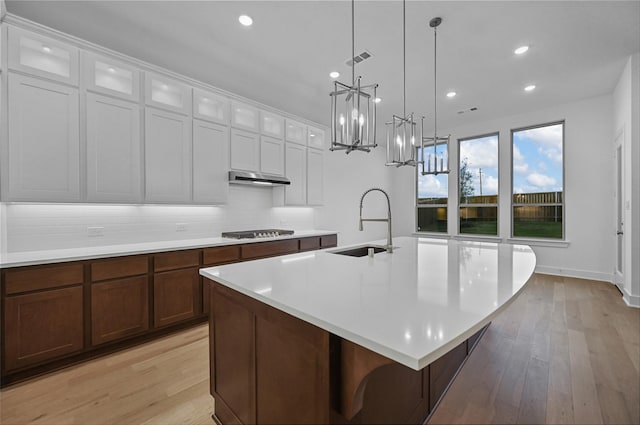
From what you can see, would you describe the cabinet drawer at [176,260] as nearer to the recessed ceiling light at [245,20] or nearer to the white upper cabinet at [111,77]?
the white upper cabinet at [111,77]

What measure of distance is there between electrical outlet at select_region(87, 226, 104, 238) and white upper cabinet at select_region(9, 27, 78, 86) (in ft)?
4.51

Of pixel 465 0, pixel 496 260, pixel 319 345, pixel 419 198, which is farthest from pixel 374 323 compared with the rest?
pixel 419 198

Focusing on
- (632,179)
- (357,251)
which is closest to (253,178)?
(357,251)

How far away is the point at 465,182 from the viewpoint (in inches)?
241

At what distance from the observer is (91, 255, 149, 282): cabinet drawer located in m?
2.31

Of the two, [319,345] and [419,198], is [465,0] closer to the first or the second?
[319,345]

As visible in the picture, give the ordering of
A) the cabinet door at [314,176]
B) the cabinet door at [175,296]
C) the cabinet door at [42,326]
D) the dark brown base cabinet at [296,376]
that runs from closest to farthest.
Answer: the dark brown base cabinet at [296,376], the cabinet door at [42,326], the cabinet door at [175,296], the cabinet door at [314,176]

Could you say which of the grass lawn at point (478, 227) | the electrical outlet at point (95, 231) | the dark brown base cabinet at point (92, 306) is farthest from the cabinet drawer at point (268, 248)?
the grass lawn at point (478, 227)

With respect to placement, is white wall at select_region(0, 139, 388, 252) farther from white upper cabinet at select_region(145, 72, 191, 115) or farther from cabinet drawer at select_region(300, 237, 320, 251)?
white upper cabinet at select_region(145, 72, 191, 115)

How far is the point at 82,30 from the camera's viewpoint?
8.16ft

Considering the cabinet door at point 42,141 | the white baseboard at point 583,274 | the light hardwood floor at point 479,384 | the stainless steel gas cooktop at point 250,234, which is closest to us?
the light hardwood floor at point 479,384

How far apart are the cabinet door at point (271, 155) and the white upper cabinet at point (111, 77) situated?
1612 millimetres

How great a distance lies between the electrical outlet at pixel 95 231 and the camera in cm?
276

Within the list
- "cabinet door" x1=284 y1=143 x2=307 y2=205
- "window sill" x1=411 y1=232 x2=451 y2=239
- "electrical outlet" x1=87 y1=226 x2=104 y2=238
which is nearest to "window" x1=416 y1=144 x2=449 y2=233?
"window sill" x1=411 y1=232 x2=451 y2=239
